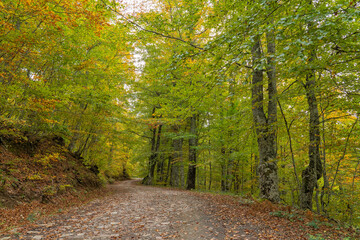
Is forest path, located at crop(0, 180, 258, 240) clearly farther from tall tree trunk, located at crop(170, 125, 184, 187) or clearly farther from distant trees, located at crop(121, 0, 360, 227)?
tall tree trunk, located at crop(170, 125, 184, 187)

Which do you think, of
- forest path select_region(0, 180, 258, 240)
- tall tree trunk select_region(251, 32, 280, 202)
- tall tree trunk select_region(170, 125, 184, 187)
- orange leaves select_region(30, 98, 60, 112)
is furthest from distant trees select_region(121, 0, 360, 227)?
orange leaves select_region(30, 98, 60, 112)

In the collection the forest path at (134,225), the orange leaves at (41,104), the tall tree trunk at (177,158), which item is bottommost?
the forest path at (134,225)

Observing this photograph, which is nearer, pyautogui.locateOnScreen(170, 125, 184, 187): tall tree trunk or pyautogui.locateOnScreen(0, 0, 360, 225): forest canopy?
pyautogui.locateOnScreen(0, 0, 360, 225): forest canopy

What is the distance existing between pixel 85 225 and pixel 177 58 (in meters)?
5.15

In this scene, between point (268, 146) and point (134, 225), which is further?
point (268, 146)

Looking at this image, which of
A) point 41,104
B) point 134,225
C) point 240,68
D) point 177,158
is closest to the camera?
point 134,225

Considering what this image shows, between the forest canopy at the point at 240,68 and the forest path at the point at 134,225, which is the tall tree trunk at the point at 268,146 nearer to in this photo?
the forest canopy at the point at 240,68

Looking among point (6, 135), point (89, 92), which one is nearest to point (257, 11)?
point (89, 92)

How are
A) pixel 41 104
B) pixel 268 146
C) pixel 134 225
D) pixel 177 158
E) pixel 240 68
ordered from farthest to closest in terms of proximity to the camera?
pixel 177 158 < pixel 268 146 < pixel 240 68 < pixel 41 104 < pixel 134 225

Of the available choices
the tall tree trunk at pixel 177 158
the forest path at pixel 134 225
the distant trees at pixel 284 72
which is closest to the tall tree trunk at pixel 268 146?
the distant trees at pixel 284 72

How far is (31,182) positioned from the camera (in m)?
7.15

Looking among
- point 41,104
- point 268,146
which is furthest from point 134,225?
point 268,146

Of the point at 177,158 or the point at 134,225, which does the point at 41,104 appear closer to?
the point at 134,225

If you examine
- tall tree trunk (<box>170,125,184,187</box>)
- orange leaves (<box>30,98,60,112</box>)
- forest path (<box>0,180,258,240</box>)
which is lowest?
forest path (<box>0,180,258,240</box>)
